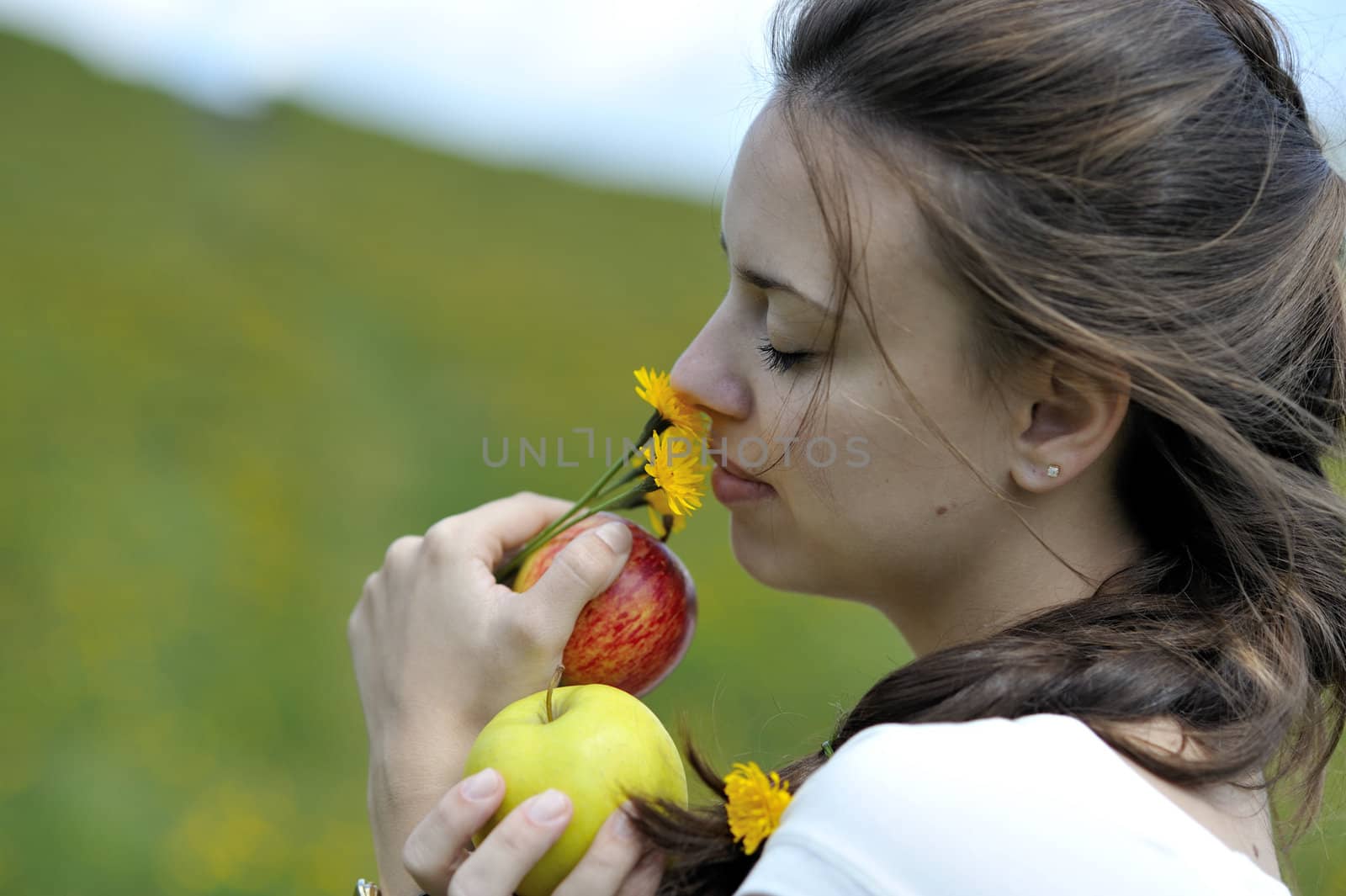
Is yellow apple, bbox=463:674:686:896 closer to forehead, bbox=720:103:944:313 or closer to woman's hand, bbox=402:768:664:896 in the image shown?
woman's hand, bbox=402:768:664:896

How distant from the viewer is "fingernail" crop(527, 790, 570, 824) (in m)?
1.22

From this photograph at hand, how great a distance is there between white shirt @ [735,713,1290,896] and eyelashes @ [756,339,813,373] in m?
0.59

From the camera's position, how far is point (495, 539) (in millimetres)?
1862

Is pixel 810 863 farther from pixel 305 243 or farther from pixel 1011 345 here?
pixel 305 243

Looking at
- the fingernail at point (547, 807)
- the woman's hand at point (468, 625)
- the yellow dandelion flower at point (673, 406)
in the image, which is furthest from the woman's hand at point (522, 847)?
the yellow dandelion flower at point (673, 406)

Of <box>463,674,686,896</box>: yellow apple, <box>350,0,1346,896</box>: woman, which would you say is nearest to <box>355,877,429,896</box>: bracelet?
<box>350,0,1346,896</box>: woman

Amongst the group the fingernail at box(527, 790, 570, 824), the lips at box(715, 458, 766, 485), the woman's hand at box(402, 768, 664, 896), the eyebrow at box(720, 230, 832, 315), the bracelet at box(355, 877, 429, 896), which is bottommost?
the bracelet at box(355, 877, 429, 896)

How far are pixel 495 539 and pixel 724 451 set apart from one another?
442 millimetres

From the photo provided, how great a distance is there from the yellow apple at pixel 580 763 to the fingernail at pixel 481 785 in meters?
0.02

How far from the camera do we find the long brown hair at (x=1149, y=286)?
129cm

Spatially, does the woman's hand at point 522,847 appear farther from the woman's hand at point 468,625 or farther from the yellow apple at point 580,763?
the woman's hand at point 468,625

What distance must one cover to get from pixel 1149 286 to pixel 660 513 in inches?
31.1

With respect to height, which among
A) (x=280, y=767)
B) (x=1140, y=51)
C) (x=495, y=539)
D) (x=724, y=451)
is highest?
(x=1140, y=51)

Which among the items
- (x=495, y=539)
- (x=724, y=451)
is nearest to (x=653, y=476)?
(x=724, y=451)
